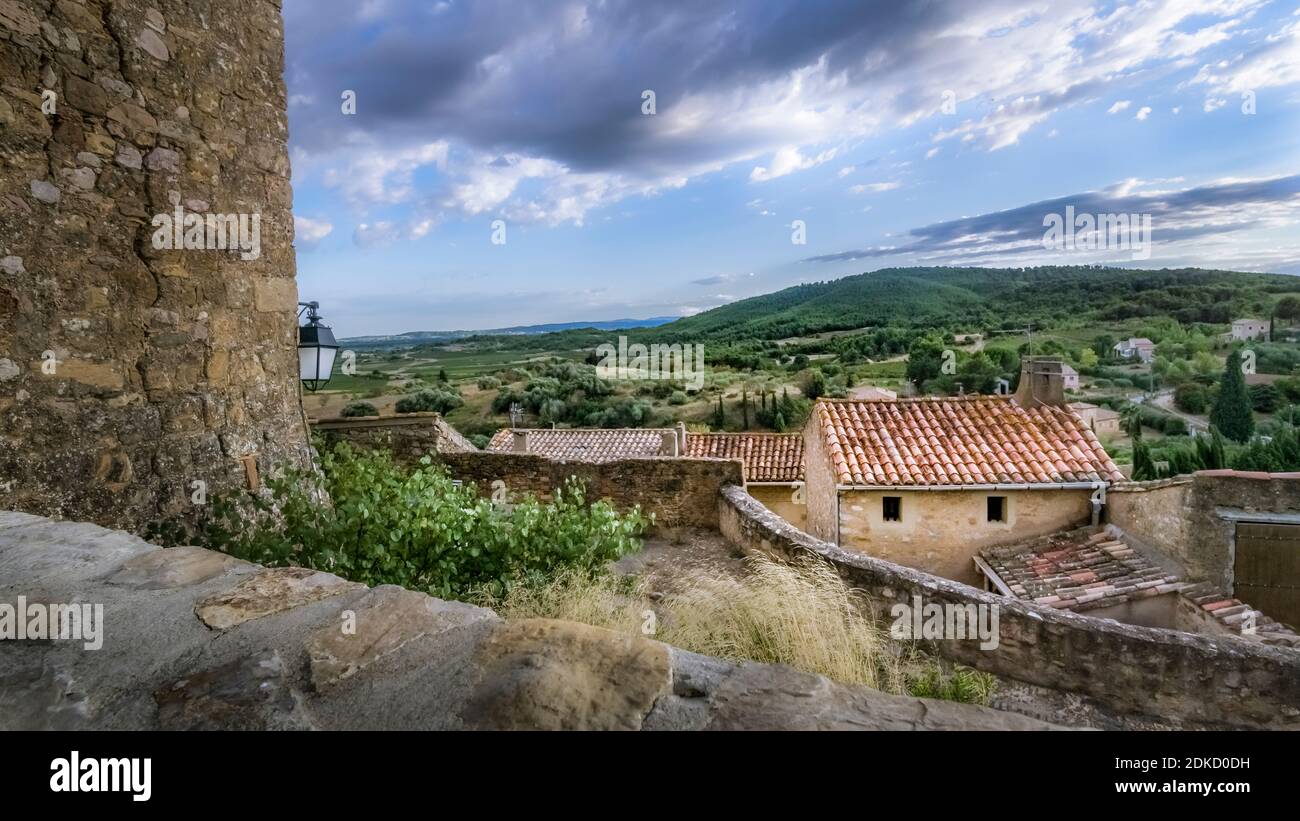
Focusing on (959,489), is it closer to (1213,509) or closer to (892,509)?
(892,509)

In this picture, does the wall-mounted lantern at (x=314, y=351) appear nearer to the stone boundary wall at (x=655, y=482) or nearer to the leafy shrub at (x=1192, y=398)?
the stone boundary wall at (x=655, y=482)

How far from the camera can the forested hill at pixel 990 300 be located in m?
41.9

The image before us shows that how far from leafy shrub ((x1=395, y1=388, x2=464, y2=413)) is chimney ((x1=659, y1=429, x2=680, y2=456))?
12.2 metres

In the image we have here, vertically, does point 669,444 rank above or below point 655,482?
below

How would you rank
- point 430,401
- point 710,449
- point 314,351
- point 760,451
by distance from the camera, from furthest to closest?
point 430,401, point 710,449, point 760,451, point 314,351

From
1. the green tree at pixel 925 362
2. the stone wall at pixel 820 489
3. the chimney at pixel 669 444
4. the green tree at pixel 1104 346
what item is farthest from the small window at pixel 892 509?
the green tree at pixel 1104 346

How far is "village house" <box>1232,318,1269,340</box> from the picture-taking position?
37.1 m

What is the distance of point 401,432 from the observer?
8922 mm

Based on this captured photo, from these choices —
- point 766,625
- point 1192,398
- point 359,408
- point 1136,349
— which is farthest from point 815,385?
point 766,625

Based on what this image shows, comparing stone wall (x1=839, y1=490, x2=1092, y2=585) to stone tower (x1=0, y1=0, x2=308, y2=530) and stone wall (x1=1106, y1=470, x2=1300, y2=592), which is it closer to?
stone wall (x1=1106, y1=470, x2=1300, y2=592)

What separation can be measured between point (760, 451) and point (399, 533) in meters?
13.8
